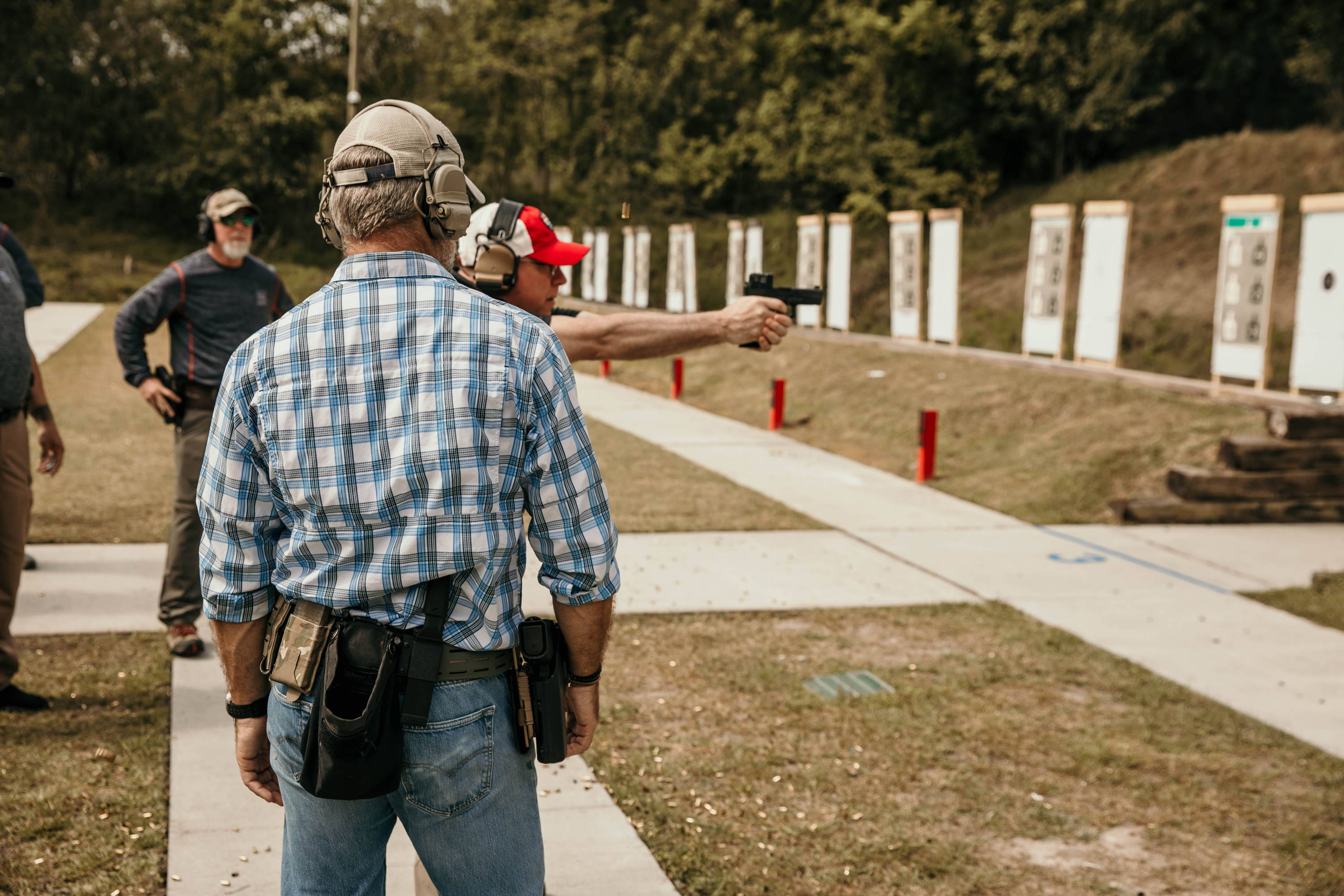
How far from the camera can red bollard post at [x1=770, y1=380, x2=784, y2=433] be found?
13.8 m

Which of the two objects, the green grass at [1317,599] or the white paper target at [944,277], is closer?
the green grass at [1317,599]

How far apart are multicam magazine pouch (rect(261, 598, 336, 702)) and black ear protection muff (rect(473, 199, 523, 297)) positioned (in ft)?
4.08

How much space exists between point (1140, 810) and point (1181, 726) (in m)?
0.86

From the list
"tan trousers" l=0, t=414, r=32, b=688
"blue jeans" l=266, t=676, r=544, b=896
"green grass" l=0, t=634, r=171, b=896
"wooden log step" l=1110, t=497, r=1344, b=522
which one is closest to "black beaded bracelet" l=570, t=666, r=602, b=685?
"blue jeans" l=266, t=676, r=544, b=896

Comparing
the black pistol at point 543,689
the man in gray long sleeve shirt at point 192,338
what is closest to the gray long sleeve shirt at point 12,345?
the man in gray long sleeve shirt at point 192,338

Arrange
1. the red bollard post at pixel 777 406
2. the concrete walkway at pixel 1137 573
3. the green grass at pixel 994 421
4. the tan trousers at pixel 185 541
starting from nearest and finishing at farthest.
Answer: the tan trousers at pixel 185 541 → the concrete walkway at pixel 1137 573 → the green grass at pixel 994 421 → the red bollard post at pixel 777 406

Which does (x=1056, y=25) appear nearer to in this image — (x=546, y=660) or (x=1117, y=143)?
(x=1117, y=143)

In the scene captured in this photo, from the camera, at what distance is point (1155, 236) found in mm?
29953

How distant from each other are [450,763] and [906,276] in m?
18.5

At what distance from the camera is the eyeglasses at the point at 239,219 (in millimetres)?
4965

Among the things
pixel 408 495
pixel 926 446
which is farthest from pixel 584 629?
pixel 926 446

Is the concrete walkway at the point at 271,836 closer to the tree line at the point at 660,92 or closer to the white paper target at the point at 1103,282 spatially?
the white paper target at the point at 1103,282

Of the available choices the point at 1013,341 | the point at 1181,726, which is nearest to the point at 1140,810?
the point at 1181,726

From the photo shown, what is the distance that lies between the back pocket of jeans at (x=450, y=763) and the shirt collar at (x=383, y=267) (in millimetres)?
694
